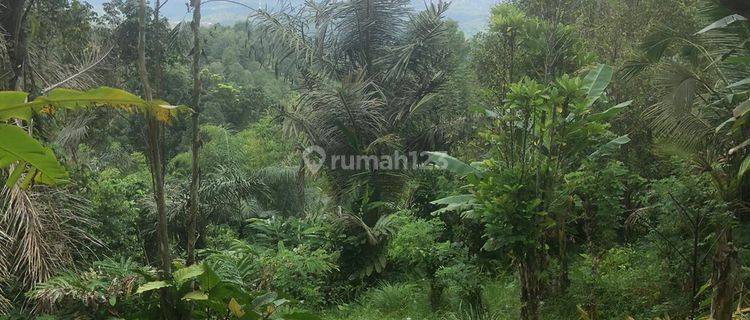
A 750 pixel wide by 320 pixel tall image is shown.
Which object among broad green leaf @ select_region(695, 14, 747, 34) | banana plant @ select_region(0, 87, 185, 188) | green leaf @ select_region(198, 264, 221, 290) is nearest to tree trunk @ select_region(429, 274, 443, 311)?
green leaf @ select_region(198, 264, 221, 290)

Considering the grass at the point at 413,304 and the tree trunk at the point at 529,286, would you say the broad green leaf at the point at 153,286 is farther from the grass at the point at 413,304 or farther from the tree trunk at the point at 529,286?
the tree trunk at the point at 529,286

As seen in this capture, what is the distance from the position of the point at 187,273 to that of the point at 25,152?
2169 mm

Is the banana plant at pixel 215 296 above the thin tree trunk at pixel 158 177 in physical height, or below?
below

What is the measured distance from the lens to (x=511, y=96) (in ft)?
17.8

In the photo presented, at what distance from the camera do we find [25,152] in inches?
113

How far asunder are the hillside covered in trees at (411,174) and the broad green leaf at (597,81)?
1.4 inches

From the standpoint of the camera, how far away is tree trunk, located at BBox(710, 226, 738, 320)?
3902 millimetres

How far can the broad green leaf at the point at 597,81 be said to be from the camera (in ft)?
19.6

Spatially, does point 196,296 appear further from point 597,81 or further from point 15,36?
point 597,81

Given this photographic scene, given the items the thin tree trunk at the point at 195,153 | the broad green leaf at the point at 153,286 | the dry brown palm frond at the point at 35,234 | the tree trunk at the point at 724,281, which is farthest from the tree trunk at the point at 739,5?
the dry brown palm frond at the point at 35,234

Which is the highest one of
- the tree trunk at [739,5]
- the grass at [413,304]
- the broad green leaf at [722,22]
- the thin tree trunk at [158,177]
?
the broad green leaf at [722,22]

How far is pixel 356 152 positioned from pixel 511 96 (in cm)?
397

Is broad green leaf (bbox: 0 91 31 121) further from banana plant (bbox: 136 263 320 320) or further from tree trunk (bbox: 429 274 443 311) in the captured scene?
tree trunk (bbox: 429 274 443 311)

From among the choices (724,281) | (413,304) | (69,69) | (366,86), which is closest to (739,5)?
(724,281)
